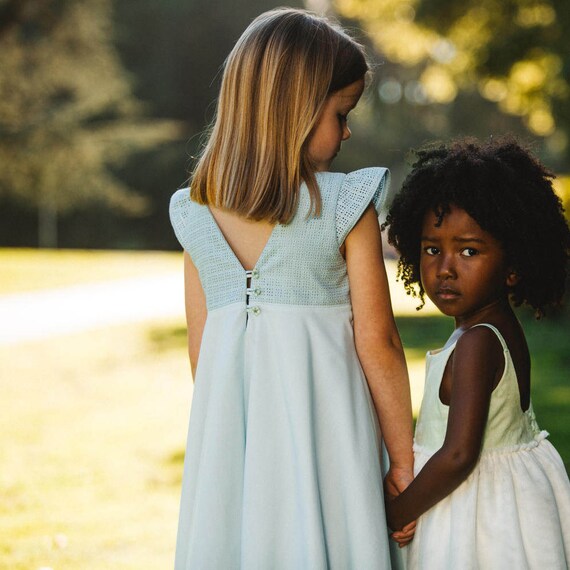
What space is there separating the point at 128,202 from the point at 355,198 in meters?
30.6

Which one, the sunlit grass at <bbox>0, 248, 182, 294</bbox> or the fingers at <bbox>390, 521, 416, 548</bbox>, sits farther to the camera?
the sunlit grass at <bbox>0, 248, 182, 294</bbox>

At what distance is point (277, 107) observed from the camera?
240cm

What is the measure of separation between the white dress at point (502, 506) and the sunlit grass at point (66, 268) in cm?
1370

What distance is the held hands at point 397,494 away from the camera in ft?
7.80

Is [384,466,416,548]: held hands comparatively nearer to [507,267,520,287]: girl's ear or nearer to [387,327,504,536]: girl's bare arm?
[387,327,504,536]: girl's bare arm

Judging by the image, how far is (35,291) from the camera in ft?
50.9

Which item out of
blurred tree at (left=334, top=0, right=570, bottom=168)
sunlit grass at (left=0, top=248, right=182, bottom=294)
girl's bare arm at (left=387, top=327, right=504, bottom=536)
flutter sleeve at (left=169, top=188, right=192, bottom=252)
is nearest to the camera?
girl's bare arm at (left=387, top=327, right=504, bottom=536)

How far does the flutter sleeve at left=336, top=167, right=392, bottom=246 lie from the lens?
2.37 metres

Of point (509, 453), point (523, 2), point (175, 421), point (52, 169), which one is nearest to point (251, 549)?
point (509, 453)

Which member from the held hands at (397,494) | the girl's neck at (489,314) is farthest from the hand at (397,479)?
the girl's neck at (489,314)

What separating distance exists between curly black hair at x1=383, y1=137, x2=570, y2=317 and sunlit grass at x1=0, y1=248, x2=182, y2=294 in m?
13.5

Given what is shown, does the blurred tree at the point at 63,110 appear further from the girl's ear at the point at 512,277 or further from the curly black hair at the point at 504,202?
the girl's ear at the point at 512,277

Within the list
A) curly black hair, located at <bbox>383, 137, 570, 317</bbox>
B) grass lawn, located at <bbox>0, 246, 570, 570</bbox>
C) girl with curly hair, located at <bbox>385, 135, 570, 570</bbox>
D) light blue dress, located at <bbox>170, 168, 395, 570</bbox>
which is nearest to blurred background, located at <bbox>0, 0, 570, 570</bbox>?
grass lawn, located at <bbox>0, 246, 570, 570</bbox>

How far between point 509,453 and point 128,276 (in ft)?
56.7
